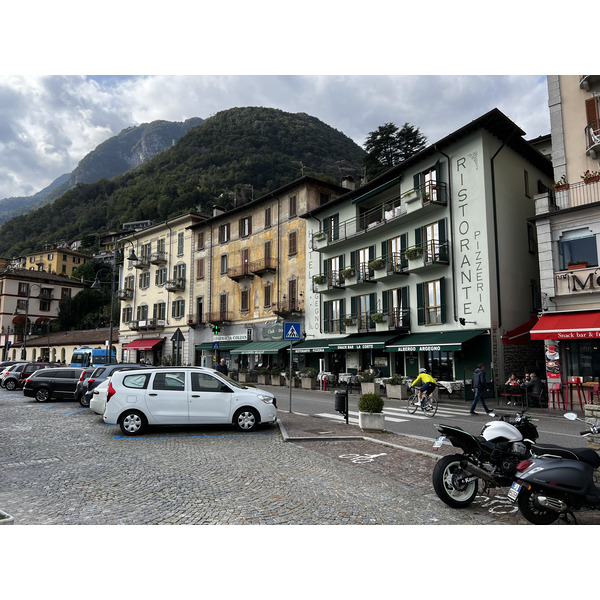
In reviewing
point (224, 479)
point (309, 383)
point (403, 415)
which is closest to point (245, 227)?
point (309, 383)

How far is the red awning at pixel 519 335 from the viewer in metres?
20.3

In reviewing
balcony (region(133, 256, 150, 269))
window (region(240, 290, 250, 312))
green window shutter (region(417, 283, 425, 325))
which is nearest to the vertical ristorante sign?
green window shutter (region(417, 283, 425, 325))

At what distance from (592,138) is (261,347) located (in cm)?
2343

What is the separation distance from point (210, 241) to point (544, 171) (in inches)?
1106

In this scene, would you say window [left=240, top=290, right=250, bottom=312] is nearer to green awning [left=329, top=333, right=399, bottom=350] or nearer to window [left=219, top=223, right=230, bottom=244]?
window [left=219, top=223, right=230, bottom=244]

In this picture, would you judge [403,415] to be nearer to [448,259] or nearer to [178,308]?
[448,259]

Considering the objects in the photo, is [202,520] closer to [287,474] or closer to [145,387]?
[287,474]

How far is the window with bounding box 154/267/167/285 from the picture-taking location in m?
47.8

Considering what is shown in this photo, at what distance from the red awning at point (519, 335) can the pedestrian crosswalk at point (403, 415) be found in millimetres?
4440

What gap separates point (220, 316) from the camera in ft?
132

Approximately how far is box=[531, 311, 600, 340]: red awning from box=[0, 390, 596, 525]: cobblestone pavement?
9.42m

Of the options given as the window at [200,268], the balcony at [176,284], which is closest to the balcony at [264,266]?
the window at [200,268]

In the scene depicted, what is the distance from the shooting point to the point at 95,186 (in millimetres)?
122375

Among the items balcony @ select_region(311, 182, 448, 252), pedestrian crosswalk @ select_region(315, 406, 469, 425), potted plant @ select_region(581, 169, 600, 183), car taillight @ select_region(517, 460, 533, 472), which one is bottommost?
pedestrian crosswalk @ select_region(315, 406, 469, 425)
